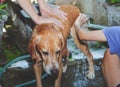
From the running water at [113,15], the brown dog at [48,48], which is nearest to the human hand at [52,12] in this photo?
the brown dog at [48,48]

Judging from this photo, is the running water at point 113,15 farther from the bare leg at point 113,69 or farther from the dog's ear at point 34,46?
the bare leg at point 113,69

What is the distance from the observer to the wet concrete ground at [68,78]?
511cm

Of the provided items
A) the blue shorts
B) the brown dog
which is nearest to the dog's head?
the brown dog

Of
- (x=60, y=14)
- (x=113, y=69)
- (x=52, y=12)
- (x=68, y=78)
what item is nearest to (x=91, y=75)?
(x=68, y=78)

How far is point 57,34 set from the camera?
14.4 feet

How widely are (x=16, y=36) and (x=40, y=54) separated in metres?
2.37

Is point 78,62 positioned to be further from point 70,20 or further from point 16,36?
point 16,36

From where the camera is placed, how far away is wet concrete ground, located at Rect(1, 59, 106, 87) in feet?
16.8

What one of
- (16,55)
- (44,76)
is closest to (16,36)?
(16,55)

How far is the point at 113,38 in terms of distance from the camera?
3.27 metres

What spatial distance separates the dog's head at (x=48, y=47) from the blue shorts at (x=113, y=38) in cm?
99

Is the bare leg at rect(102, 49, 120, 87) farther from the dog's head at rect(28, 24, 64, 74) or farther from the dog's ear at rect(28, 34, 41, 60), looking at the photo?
the dog's ear at rect(28, 34, 41, 60)

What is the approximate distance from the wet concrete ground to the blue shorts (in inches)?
71.9

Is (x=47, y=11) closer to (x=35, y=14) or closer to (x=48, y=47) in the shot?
(x=35, y=14)
